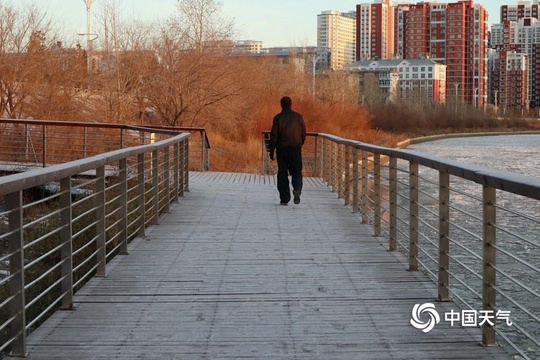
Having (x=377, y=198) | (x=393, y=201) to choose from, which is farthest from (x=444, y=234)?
(x=377, y=198)

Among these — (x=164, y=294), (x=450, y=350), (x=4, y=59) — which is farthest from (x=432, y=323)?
(x=4, y=59)

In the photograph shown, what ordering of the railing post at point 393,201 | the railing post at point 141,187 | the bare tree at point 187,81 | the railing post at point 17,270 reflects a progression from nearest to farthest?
the railing post at point 17,270, the railing post at point 393,201, the railing post at point 141,187, the bare tree at point 187,81

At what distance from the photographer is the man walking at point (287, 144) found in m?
13.2

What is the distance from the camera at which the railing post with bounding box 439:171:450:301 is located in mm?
6363

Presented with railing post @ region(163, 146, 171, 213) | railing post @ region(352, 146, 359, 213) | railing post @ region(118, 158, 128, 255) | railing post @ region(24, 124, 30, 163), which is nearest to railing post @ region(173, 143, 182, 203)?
railing post @ region(163, 146, 171, 213)

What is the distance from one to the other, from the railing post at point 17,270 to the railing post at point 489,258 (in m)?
2.46

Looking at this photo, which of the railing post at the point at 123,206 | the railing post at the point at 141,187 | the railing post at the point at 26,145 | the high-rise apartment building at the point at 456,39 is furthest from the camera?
the high-rise apartment building at the point at 456,39

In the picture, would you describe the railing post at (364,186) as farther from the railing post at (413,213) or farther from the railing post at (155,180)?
the railing post at (413,213)

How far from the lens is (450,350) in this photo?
518 cm

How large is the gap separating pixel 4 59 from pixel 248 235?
20.8 meters

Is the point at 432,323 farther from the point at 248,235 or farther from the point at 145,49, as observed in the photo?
the point at 145,49

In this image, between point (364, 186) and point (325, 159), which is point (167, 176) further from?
point (325, 159)

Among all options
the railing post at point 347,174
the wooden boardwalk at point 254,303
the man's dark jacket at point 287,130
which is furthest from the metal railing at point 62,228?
the railing post at point 347,174

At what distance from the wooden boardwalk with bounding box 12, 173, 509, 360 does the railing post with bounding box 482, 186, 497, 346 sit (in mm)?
96
